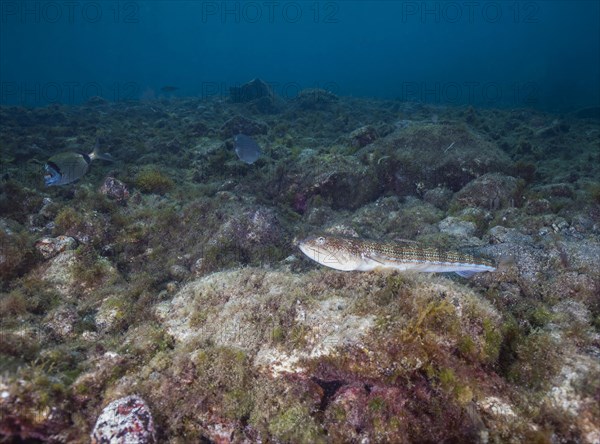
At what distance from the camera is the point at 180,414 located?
3.45 m

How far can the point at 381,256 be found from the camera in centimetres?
446

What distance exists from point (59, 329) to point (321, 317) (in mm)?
3401

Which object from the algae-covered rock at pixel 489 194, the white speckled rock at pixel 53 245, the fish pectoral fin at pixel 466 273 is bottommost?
the algae-covered rock at pixel 489 194

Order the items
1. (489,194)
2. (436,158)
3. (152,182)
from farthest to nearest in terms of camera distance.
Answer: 1. (436,158)
2. (152,182)
3. (489,194)

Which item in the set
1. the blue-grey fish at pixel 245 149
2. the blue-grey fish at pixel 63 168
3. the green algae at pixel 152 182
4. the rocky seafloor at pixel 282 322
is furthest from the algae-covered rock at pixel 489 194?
the blue-grey fish at pixel 63 168

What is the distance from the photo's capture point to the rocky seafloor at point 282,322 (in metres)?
3.19

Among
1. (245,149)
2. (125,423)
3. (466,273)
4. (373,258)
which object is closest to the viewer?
(125,423)

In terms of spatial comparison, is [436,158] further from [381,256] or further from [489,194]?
[381,256]

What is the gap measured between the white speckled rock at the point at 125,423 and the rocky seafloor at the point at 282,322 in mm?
17

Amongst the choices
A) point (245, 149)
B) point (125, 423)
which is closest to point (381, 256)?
point (125, 423)

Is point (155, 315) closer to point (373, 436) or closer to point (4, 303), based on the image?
point (4, 303)

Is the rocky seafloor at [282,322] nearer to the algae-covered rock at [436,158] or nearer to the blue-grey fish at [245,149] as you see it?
the algae-covered rock at [436,158]

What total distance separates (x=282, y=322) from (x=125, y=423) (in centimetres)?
179

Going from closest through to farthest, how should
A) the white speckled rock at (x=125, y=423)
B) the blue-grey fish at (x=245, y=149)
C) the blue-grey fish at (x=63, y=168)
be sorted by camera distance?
the white speckled rock at (x=125, y=423), the blue-grey fish at (x=63, y=168), the blue-grey fish at (x=245, y=149)
